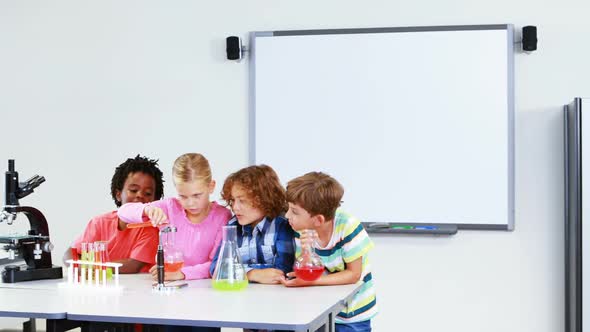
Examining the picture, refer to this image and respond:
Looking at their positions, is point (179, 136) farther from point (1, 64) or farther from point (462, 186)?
point (462, 186)

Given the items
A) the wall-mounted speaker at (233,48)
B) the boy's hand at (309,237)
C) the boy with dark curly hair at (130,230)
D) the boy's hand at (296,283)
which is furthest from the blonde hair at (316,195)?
the wall-mounted speaker at (233,48)

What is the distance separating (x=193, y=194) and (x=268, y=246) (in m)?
0.36

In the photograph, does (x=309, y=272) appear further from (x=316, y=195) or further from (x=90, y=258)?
(x=90, y=258)

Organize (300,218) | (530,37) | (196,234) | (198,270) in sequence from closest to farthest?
(300,218) < (198,270) < (196,234) < (530,37)

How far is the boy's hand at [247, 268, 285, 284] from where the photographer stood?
299cm

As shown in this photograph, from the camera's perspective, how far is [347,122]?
484cm

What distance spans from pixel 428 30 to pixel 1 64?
2783 millimetres

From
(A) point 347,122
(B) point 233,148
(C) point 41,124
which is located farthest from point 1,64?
(A) point 347,122

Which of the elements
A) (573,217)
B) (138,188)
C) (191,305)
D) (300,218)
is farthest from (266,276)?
(573,217)

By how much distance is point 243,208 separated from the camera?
3041 mm

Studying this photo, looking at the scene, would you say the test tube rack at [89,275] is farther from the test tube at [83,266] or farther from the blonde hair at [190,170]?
the blonde hair at [190,170]

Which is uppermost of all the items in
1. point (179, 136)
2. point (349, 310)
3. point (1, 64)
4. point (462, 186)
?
point (1, 64)

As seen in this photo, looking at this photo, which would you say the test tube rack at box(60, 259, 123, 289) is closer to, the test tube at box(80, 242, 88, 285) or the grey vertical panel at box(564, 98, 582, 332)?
the test tube at box(80, 242, 88, 285)

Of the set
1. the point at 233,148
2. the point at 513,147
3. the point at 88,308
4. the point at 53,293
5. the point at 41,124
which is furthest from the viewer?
the point at 41,124
